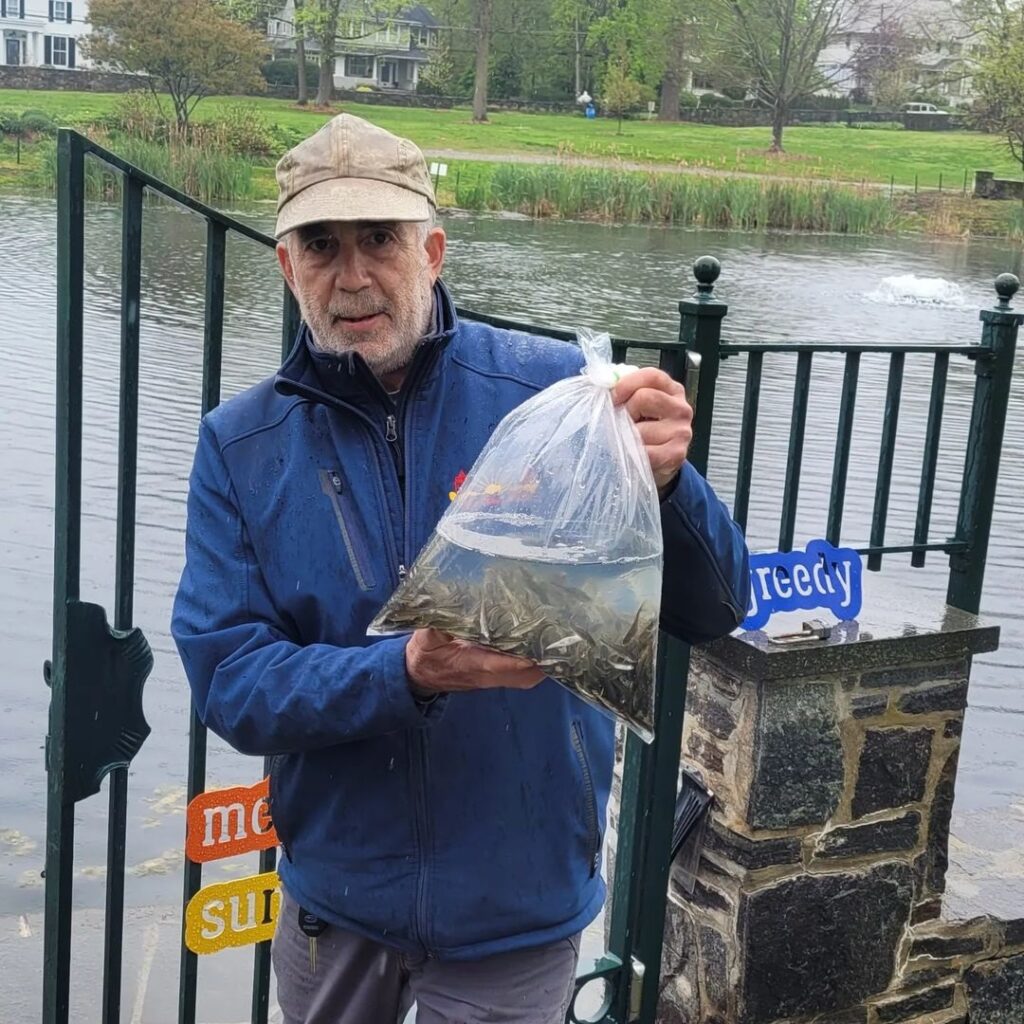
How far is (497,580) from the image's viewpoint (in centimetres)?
181

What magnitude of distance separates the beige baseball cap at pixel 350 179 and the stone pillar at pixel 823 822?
5.60 ft

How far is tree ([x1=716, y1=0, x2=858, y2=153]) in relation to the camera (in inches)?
2472

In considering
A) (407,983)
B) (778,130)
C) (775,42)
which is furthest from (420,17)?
(407,983)

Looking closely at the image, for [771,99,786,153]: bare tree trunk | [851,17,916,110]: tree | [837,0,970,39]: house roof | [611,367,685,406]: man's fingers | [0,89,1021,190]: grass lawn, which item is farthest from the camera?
[851,17,916,110]: tree

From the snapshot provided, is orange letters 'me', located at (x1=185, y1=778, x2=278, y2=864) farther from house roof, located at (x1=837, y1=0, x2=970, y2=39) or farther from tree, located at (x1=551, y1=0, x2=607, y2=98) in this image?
house roof, located at (x1=837, y1=0, x2=970, y2=39)

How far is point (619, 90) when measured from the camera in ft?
215

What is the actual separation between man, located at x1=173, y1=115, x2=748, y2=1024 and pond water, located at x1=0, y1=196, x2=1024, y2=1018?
227cm

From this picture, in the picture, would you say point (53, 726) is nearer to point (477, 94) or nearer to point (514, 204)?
point (514, 204)

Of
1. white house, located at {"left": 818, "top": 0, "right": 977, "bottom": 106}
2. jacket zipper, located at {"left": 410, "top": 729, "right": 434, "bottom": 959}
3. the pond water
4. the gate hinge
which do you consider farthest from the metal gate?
white house, located at {"left": 818, "top": 0, "right": 977, "bottom": 106}

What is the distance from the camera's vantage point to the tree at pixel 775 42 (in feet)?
206

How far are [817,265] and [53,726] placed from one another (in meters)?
24.4

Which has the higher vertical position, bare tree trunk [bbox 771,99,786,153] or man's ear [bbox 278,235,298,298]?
bare tree trunk [bbox 771,99,786,153]

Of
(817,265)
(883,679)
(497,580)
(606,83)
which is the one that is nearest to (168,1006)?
(883,679)

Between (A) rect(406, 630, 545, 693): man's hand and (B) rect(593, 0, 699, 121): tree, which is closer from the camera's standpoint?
(A) rect(406, 630, 545, 693): man's hand
